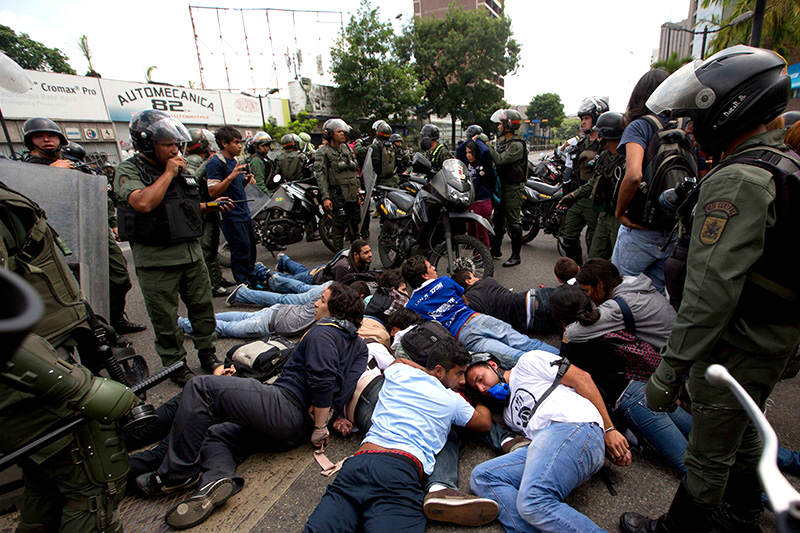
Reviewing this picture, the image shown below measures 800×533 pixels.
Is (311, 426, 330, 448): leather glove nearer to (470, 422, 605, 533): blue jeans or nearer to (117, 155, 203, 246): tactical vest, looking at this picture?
(470, 422, 605, 533): blue jeans

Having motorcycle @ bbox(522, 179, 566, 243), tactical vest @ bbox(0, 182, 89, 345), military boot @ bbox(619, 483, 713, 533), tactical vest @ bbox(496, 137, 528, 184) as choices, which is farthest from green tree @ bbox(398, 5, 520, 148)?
military boot @ bbox(619, 483, 713, 533)

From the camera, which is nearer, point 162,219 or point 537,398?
point 537,398

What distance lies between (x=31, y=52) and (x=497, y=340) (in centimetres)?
4510

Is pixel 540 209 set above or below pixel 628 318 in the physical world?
below

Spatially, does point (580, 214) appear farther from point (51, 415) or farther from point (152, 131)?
point (51, 415)

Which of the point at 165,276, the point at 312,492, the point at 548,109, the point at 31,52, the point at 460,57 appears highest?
the point at 31,52

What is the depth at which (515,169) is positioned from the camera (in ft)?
17.1

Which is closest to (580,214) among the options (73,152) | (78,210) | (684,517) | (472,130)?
(472,130)

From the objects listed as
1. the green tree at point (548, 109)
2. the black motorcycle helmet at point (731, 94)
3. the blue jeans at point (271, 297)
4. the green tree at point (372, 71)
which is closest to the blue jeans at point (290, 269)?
the blue jeans at point (271, 297)

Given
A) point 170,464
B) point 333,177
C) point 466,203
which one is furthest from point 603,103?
point 170,464

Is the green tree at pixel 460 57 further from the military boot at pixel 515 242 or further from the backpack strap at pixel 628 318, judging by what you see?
the backpack strap at pixel 628 318

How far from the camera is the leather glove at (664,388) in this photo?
4.62 feet

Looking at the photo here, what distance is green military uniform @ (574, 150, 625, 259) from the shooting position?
3365mm

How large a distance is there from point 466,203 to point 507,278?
1.15 m
